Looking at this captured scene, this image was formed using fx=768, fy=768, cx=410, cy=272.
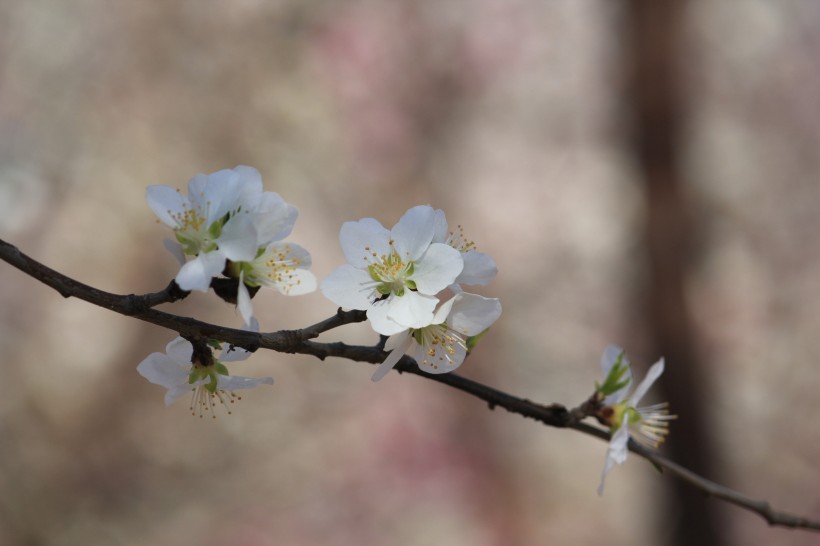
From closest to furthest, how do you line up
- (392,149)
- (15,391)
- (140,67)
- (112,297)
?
(112,297) → (15,391) → (140,67) → (392,149)

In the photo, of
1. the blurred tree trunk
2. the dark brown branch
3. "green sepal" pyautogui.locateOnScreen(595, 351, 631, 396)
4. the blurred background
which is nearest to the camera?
the dark brown branch

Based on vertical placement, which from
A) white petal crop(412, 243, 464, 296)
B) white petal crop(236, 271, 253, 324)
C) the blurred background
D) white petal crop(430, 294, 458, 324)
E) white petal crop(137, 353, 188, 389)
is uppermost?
the blurred background

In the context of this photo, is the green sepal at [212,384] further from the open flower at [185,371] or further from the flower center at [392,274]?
the flower center at [392,274]

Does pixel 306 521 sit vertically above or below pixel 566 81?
below

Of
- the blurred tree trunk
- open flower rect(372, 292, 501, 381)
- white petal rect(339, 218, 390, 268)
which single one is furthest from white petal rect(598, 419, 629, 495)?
the blurred tree trunk

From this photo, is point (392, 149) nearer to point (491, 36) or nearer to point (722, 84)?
point (491, 36)

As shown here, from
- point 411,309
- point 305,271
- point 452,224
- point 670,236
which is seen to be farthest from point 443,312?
point 670,236

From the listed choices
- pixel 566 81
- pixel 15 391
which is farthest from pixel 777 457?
pixel 15 391

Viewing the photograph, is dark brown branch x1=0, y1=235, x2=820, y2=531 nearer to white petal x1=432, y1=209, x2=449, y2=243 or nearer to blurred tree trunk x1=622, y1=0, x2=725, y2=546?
white petal x1=432, y1=209, x2=449, y2=243
